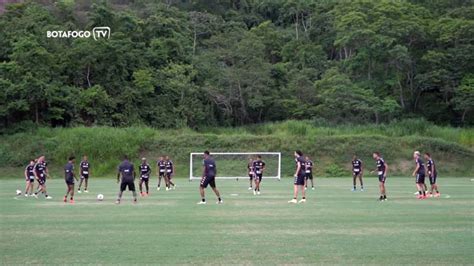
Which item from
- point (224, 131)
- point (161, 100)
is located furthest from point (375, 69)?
point (161, 100)

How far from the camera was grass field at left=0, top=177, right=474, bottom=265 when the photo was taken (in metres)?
12.8

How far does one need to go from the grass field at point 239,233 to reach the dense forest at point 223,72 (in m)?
40.7

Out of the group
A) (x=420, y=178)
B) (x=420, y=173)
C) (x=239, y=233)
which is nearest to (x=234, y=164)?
(x=420, y=178)

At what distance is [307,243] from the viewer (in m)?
14.4

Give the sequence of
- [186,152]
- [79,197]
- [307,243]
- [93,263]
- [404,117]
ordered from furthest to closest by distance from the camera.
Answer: [404,117] < [186,152] < [79,197] < [307,243] < [93,263]

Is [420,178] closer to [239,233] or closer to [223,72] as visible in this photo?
[239,233]

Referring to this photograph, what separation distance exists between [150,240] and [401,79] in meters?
60.0

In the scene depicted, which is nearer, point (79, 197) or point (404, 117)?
point (79, 197)

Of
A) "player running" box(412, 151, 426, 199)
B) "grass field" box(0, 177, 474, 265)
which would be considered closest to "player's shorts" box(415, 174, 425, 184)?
"player running" box(412, 151, 426, 199)

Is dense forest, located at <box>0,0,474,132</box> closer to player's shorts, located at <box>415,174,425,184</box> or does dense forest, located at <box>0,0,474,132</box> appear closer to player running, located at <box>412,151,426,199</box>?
player running, located at <box>412,151,426,199</box>

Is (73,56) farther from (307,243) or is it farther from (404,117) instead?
(307,243)

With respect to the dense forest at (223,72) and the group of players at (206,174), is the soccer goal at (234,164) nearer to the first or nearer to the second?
the dense forest at (223,72)

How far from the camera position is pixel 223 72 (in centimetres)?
7006

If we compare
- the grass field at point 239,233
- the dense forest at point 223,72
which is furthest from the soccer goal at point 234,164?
the grass field at point 239,233
